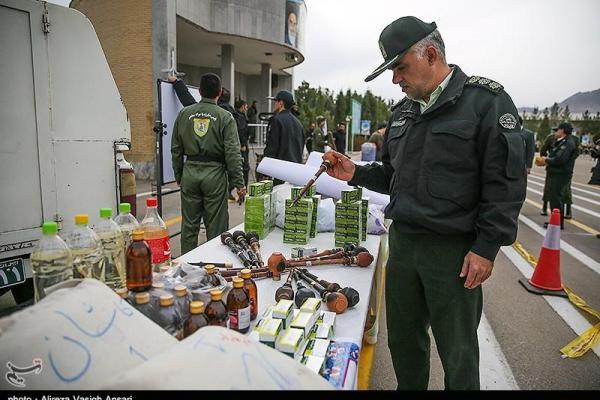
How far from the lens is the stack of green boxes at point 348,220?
9.78 ft

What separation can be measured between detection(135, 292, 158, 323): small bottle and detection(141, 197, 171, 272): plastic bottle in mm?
728

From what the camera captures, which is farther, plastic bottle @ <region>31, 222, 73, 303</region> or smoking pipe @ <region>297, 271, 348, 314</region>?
smoking pipe @ <region>297, 271, 348, 314</region>

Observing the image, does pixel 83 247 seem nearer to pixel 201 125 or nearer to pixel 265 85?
pixel 201 125

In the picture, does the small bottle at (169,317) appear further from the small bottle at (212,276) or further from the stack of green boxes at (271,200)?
the stack of green boxes at (271,200)

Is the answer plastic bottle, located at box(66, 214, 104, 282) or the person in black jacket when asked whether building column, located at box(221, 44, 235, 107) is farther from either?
plastic bottle, located at box(66, 214, 104, 282)

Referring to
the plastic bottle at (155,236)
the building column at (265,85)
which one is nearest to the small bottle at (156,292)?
the plastic bottle at (155,236)

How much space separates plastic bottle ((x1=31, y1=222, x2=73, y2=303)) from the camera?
1.51m

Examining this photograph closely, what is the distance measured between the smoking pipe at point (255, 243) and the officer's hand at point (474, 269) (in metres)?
1.20

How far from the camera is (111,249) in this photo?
6.29 ft

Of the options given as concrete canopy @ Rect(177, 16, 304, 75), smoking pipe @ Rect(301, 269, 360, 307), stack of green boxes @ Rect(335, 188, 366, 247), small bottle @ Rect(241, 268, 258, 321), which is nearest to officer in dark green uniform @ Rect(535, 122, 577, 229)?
stack of green boxes @ Rect(335, 188, 366, 247)

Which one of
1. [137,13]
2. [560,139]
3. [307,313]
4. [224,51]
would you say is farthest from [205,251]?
[224,51]

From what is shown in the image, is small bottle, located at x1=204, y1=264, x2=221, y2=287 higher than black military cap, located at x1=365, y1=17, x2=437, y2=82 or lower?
lower

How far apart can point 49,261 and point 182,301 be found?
1.75 ft

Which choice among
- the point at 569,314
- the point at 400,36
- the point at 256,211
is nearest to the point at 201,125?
the point at 256,211
